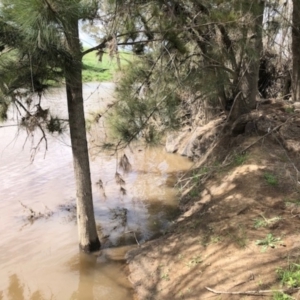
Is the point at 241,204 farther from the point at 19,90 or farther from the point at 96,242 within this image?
the point at 19,90

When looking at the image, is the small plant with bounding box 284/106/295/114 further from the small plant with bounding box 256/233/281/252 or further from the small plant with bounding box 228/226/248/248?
the small plant with bounding box 256/233/281/252

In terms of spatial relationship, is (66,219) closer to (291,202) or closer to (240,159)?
(240,159)

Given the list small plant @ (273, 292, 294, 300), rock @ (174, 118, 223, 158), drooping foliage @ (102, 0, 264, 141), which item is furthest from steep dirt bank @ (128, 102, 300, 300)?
rock @ (174, 118, 223, 158)

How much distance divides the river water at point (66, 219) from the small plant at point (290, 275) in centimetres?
140

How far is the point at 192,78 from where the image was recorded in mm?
4117

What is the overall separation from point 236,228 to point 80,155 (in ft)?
5.62

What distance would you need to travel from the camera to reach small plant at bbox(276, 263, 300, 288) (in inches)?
91.6

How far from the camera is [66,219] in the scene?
4.80 m

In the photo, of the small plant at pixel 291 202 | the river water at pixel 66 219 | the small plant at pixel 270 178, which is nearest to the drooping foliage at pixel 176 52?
the river water at pixel 66 219

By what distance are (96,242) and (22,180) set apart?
2.80 metres

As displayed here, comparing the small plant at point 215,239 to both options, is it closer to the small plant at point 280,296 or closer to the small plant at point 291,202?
the small plant at point 291,202

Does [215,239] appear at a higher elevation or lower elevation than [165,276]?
higher

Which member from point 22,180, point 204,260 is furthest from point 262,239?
point 22,180

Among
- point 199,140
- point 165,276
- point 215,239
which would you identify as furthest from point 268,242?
point 199,140
